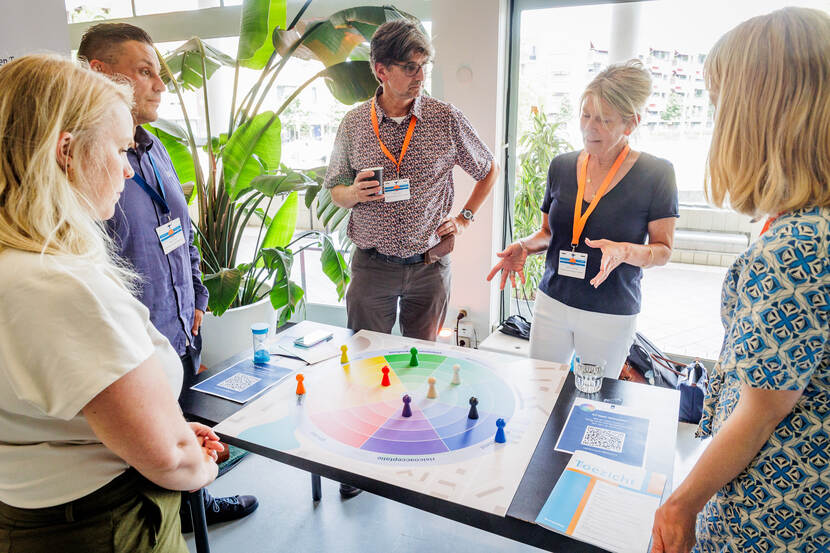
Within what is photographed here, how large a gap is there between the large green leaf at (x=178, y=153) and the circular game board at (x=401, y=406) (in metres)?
1.90

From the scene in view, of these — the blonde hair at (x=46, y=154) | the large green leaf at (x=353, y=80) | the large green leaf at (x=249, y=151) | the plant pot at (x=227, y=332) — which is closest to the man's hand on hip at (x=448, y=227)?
the large green leaf at (x=353, y=80)

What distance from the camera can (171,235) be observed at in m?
1.83

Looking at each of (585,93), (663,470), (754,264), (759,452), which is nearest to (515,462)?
(663,470)

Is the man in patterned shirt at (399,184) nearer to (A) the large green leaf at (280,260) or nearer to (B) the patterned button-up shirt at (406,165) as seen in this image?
(B) the patterned button-up shirt at (406,165)

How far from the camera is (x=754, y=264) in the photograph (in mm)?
872

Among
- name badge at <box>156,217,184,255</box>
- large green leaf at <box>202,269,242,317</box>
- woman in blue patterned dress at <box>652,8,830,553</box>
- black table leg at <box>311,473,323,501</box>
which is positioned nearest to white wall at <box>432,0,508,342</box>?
large green leaf at <box>202,269,242,317</box>

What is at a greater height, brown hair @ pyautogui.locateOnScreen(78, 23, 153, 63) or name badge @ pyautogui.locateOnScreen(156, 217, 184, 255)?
brown hair @ pyautogui.locateOnScreen(78, 23, 153, 63)

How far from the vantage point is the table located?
107 cm

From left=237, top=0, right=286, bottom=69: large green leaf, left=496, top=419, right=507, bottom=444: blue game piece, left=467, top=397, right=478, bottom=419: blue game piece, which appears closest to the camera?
left=496, top=419, right=507, bottom=444: blue game piece

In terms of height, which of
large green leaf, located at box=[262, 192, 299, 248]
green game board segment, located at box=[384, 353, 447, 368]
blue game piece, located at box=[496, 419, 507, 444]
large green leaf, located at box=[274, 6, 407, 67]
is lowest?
green game board segment, located at box=[384, 353, 447, 368]

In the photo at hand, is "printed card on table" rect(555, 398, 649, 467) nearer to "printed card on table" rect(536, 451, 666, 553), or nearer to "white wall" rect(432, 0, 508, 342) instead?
"printed card on table" rect(536, 451, 666, 553)

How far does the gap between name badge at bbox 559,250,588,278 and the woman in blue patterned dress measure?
38.9 inches

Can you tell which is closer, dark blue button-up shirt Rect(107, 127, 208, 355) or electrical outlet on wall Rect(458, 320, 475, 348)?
dark blue button-up shirt Rect(107, 127, 208, 355)

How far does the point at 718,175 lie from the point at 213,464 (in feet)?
3.94
